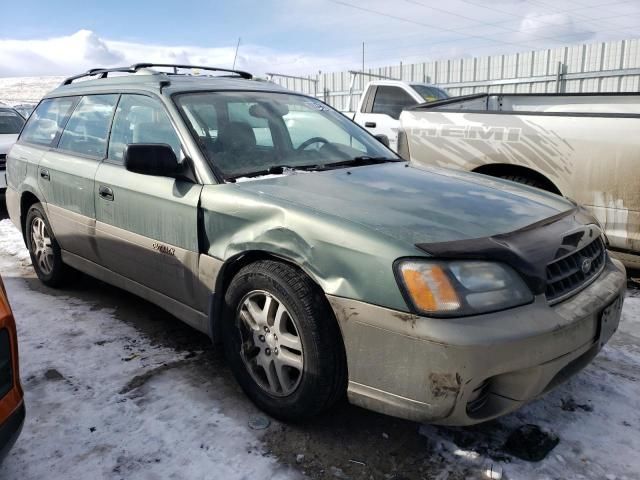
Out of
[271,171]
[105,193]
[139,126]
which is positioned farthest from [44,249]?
[271,171]

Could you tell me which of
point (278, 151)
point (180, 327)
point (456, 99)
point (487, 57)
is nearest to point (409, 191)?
point (278, 151)

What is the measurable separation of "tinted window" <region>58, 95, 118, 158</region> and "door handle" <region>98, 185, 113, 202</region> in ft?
0.91

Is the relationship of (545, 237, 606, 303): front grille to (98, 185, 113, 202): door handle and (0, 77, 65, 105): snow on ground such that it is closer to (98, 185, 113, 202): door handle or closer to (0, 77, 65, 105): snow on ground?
(98, 185, 113, 202): door handle

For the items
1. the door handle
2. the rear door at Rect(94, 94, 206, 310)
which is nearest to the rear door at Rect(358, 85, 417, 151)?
the rear door at Rect(94, 94, 206, 310)

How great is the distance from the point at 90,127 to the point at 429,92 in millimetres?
6818

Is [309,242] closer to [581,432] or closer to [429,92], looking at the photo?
[581,432]

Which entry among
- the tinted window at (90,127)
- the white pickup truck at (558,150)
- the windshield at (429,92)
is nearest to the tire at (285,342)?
the tinted window at (90,127)

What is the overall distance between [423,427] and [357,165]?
5.01 feet

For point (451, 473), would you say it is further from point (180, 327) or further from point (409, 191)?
point (180, 327)

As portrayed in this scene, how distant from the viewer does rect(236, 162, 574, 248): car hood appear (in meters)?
2.26

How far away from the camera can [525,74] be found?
16234 millimetres

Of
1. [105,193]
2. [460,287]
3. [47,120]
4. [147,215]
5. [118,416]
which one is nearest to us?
[460,287]

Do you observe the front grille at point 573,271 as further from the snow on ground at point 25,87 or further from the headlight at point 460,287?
the snow on ground at point 25,87

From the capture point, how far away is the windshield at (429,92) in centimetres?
906
